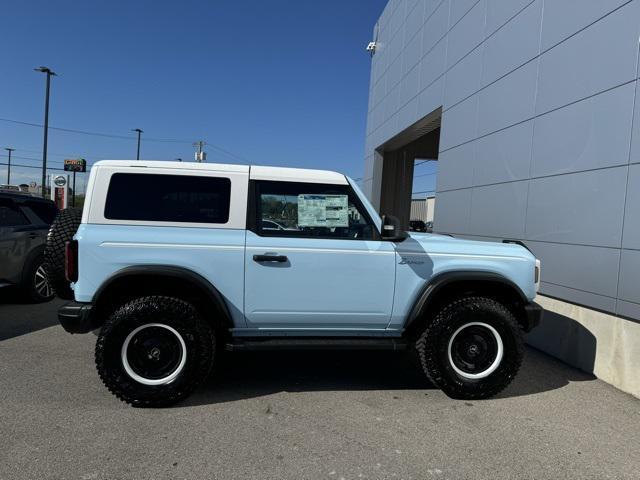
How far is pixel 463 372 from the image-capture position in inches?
159

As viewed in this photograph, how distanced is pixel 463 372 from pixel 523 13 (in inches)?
225

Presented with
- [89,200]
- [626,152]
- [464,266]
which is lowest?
[464,266]

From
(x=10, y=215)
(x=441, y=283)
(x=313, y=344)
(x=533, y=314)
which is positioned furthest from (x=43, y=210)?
(x=533, y=314)

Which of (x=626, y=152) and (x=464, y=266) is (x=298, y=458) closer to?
(x=464, y=266)

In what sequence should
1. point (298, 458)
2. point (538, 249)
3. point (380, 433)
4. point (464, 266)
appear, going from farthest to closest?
point (538, 249) < point (464, 266) < point (380, 433) < point (298, 458)

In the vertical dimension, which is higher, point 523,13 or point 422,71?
point 422,71

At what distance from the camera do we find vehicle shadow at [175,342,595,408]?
4109mm

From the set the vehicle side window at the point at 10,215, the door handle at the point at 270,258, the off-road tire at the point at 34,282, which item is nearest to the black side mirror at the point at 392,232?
the door handle at the point at 270,258

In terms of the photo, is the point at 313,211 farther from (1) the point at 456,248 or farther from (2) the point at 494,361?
(2) the point at 494,361

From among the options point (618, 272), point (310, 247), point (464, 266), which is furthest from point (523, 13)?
point (310, 247)

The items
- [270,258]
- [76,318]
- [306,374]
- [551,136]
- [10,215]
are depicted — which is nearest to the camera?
[76,318]

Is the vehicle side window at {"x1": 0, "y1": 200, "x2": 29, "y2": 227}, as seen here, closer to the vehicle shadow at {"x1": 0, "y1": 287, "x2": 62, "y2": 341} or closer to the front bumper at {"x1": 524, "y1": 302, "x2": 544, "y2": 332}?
the vehicle shadow at {"x1": 0, "y1": 287, "x2": 62, "y2": 341}

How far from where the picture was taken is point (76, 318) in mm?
3518

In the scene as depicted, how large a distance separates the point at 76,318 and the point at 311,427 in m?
1.98
